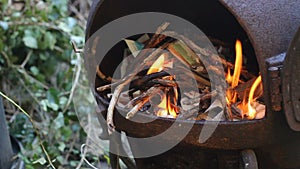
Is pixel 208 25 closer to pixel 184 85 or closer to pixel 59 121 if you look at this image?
pixel 184 85

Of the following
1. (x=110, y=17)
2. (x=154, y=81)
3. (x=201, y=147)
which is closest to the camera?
(x=201, y=147)

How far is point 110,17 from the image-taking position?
1.59 m

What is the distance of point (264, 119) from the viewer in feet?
4.14

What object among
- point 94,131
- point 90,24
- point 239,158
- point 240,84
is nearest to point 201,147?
point 239,158

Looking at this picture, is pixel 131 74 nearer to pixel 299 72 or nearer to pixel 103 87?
pixel 103 87

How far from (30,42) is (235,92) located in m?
1.39

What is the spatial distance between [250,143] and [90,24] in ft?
1.95

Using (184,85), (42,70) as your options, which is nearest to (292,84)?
(184,85)

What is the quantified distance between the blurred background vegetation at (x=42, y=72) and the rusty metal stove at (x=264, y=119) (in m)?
0.85

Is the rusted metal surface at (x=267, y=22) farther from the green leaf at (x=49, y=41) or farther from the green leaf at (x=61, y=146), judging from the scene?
the green leaf at (x=49, y=41)

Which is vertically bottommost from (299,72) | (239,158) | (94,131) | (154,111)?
(94,131)

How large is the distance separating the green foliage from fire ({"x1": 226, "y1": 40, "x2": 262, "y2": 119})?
1.00m

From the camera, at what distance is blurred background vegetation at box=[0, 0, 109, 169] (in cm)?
231

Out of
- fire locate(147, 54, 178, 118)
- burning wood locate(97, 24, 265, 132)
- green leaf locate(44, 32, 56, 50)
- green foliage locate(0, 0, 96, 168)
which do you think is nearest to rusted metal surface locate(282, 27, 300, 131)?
burning wood locate(97, 24, 265, 132)
